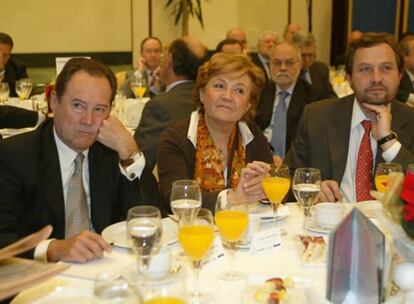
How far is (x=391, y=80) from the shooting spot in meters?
2.97

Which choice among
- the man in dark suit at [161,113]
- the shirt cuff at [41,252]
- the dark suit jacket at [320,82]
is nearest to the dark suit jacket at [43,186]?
the shirt cuff at [41,252]

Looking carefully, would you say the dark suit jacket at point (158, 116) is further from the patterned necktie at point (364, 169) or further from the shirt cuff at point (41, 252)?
the shirt cuff at point (41, 252)

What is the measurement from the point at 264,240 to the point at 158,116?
2117 millimetres

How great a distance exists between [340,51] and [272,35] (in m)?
4.10

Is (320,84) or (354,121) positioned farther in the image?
(320,84)

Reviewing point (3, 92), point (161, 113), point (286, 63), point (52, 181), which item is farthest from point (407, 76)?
point (52, 181)

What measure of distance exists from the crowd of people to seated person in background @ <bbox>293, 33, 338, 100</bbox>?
1.92m

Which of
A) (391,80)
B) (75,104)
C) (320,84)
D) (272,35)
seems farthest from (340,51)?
(75,104)

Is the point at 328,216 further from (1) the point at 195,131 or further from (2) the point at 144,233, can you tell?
(1) the point at 195,131

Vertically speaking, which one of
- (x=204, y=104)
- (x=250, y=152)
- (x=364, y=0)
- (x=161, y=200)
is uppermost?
(x=364, y=0)

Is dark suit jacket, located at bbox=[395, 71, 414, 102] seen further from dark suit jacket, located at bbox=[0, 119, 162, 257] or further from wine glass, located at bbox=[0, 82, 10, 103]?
dark suit jacket, located at bbox=[0, 119, 162, 257]

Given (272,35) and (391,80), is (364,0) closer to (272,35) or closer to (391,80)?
(272,35)

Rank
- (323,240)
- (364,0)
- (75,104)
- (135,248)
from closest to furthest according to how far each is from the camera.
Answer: (135,248) < (323,240) < (75,104) < (364,0)

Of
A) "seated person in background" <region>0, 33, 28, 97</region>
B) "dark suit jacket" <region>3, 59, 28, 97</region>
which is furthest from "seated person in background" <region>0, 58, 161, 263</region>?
"dark suit jacket" <region>3, 59, 28, 97</region>
